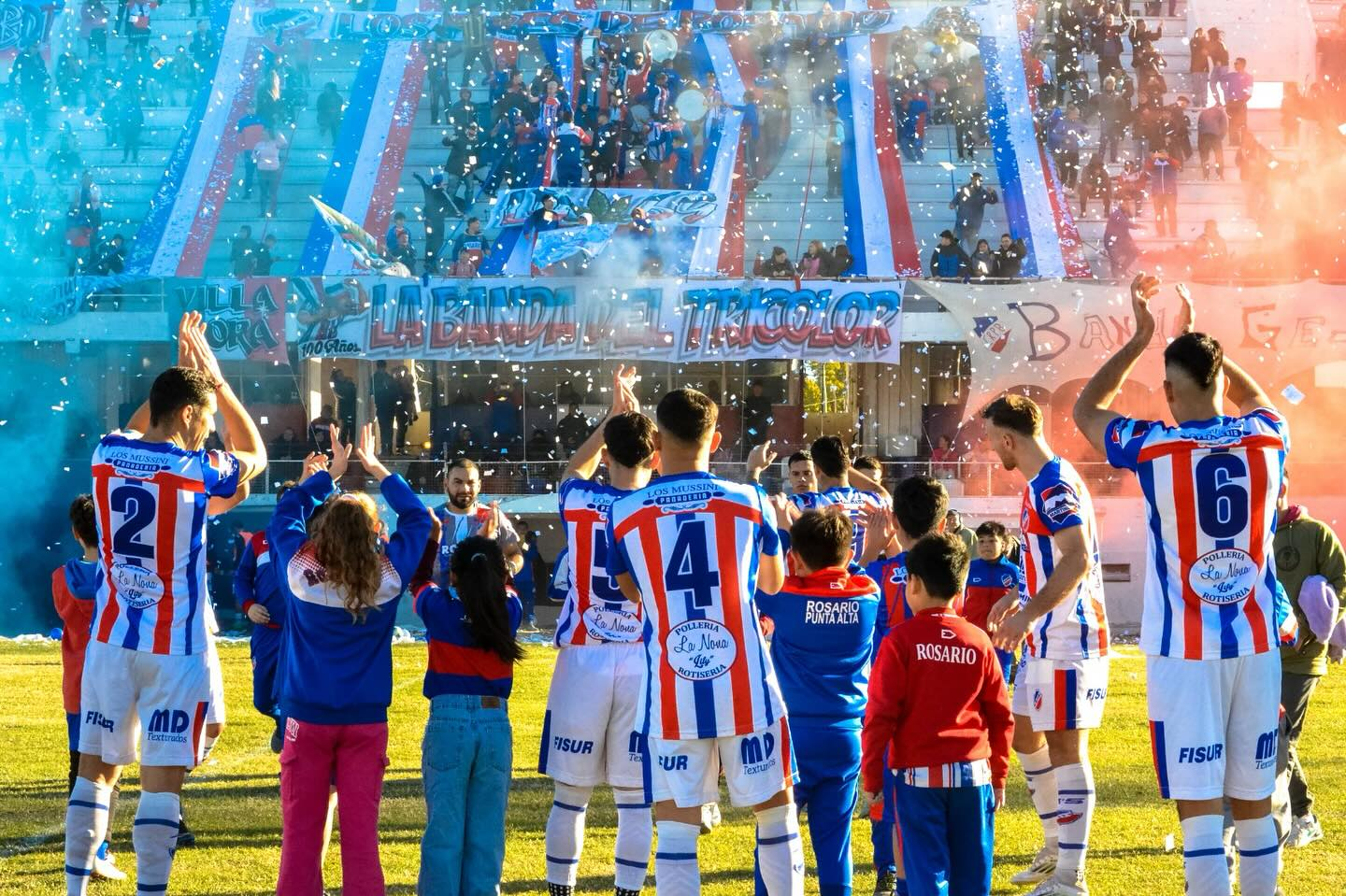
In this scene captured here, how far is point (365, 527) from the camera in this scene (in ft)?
18.3

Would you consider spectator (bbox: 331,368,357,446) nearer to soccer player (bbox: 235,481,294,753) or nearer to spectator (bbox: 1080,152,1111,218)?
spectator (bbox: 1080,152,1111,218)

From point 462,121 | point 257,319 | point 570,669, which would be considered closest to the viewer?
point 570,669

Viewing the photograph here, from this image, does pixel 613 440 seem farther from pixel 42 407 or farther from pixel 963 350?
pixel 42 407

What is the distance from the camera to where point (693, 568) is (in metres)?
5.20

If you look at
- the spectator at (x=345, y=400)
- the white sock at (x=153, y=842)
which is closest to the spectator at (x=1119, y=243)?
the spectator at (x=345, y=400)

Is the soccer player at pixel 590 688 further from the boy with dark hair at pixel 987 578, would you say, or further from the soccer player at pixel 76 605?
the boy with dark hair at pixel 987 578

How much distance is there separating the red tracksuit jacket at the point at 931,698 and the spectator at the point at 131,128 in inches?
1106

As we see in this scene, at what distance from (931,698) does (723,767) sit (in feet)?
2.61

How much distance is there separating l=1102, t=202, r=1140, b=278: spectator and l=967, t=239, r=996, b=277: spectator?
2174mm

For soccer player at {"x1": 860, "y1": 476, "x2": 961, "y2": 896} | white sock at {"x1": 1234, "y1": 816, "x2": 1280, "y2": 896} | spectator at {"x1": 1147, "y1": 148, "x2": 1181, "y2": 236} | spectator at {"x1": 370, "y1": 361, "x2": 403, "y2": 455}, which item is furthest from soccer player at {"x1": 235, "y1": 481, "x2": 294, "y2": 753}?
spectator at {"x1": 1147, "y1": 148, "x2": 1181, "y2": 236}

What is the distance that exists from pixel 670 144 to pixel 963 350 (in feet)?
22.5

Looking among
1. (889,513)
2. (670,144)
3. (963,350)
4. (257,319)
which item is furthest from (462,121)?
(889,513)

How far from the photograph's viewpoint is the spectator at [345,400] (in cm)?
2372

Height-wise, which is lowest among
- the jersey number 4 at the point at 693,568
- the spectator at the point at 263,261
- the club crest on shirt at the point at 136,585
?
the spectator at the point at 263,261
